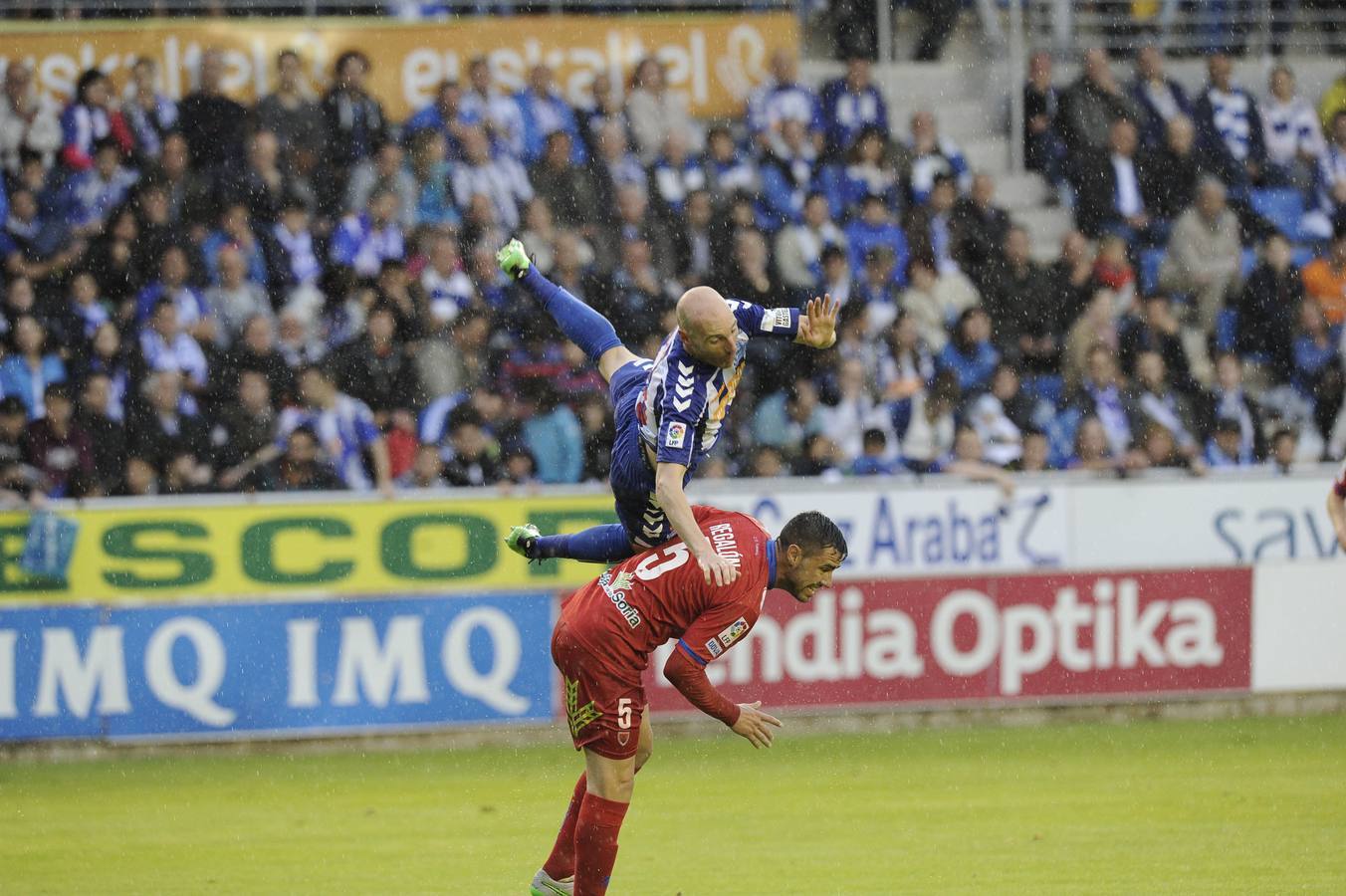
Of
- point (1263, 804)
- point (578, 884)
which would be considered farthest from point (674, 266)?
point (578, 884)

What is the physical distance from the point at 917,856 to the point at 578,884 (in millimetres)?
2301

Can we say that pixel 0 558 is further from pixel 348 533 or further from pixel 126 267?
pixel 126 267

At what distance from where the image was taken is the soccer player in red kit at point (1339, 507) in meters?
9.92

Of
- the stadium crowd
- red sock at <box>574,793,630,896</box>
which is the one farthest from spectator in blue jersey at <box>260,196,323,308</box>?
red sock at <box>574,793,630,896</box>

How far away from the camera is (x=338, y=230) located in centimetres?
1499

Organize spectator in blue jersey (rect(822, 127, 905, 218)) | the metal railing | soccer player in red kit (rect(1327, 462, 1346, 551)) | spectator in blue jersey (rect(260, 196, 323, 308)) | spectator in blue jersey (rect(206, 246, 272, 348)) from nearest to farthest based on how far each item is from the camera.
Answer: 1. soccer player in red kit (rect(1327, 462, 1346, 551))
2. spectator in blue jersey (rect(206, 246, 272, 348))
3. spectator in blue jersey (rect(260, 196, 323, 308))
4. spectator in blue jersey (rect(822, 127, 905, 218))
5. the metal railing

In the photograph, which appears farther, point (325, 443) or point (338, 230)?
point (338, 230)

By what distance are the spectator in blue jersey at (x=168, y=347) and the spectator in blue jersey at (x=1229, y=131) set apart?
9124 mm

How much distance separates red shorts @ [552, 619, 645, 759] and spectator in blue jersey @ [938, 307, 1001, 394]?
7.98 metres

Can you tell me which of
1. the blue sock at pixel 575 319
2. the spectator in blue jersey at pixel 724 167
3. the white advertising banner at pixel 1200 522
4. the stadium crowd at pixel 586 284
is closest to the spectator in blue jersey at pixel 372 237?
the stadium crowd at pixel 586 284

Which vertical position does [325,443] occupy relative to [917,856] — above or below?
above

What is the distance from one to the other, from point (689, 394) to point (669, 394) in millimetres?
84

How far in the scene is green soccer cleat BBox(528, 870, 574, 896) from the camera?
786cm

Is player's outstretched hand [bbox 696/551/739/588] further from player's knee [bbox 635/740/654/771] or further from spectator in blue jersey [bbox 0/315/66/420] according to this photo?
spectator in blue jersey [bbox 0/315/66/420]
